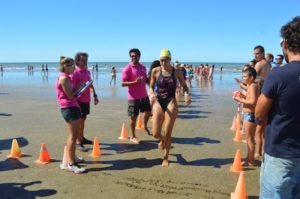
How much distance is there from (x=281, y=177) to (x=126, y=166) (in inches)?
153

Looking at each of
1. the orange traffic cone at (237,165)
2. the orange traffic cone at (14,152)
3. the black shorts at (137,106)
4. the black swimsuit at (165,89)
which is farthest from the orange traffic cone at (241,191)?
the orange traffic cone at (14,152)

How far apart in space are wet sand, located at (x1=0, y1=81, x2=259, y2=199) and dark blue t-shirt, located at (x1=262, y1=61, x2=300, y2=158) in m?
2.32

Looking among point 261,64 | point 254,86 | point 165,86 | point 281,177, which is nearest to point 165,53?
point 165,86

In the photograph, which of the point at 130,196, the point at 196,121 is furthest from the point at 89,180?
the point at 196,121

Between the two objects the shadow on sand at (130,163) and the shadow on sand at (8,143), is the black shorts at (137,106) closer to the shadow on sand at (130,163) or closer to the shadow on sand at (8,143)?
the shadow on sand at (130,163)

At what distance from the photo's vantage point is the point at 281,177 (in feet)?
9.15

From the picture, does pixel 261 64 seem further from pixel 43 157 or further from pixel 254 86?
pixel 43 157

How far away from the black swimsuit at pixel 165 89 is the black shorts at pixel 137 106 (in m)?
1.77

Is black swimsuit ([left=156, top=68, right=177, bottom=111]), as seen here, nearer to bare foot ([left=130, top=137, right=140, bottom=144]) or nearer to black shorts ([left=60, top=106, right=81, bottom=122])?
black shorts ([left=60, top=106, right=81, bottom=122])

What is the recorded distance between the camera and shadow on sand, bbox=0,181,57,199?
16.1 feet

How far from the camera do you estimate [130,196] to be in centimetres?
490

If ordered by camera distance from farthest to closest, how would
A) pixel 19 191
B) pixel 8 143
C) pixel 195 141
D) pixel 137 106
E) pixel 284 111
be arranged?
pixel 195 141 → pixel 137 106 → pixel 8 143 → pixel 19 191 → pixel 284 111

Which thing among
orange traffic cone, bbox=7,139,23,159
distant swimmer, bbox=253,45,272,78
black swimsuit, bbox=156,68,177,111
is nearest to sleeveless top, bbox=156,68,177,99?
black swimsuit, bbox=156,68,177,111

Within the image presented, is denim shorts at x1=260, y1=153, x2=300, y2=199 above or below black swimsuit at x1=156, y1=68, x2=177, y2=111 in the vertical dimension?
below
